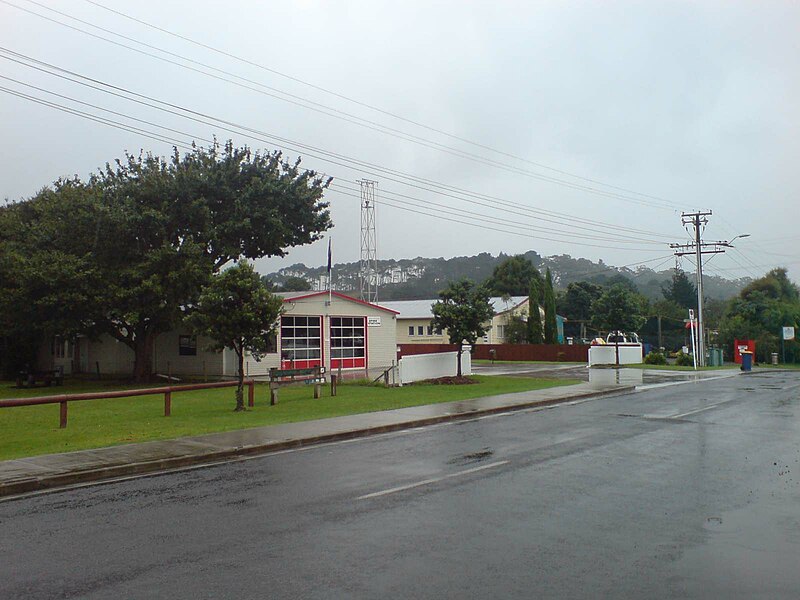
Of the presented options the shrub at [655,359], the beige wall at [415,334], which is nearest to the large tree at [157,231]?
the shrub at [655,359]

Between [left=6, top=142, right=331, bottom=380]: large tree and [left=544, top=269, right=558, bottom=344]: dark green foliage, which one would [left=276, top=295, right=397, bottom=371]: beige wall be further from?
[left=544, top=269, right=558, bottom=344]: dark green foliage

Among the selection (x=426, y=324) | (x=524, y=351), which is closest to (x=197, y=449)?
(x=524, y=351)

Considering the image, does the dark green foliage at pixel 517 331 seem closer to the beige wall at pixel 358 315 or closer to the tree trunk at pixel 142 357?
the beige wall at pixel 358 315

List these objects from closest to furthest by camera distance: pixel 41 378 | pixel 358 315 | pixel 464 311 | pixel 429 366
A: 1. pixel 464 311
2. pixel 429 366
3. pixel 41 378
4. pixel 358 315

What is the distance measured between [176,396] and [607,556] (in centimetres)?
2134

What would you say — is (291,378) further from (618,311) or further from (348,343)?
(618,311)

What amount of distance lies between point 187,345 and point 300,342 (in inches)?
243

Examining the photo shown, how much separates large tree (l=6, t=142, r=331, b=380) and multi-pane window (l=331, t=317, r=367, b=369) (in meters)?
4.90

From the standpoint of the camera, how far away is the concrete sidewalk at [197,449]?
34.4 feet

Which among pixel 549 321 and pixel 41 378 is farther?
pixel 549 321

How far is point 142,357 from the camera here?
33.8m

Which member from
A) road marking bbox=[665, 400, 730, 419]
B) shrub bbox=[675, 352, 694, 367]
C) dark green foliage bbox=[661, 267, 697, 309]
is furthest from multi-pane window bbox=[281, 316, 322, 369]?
dark green foliage bbox=[661, 267, 697, 309]

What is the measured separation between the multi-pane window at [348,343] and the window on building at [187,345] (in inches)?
270

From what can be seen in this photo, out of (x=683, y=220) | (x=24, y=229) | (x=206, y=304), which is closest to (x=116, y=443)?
(x=206, y=304)
